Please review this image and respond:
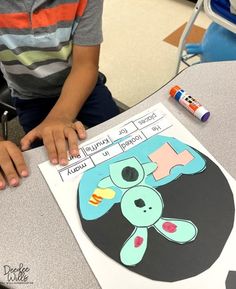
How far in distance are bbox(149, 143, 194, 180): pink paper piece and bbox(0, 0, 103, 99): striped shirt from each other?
0.37m

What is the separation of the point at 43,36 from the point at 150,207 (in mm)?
464

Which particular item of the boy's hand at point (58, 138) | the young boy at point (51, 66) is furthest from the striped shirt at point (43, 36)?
the boy's hand at point (58, 138)

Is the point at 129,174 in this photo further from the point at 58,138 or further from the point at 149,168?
the point at 58,138

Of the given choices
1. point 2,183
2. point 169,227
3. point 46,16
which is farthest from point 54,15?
point 169,227

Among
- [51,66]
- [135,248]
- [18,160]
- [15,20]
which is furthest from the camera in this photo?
[51,66]

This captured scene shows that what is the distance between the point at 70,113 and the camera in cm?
78

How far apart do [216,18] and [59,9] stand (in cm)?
51

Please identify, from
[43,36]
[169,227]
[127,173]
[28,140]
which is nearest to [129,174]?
[127,173]

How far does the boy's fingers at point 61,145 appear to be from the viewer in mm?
596

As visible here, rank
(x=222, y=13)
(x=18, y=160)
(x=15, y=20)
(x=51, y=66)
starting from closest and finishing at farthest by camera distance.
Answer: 1. (x=18, y=160)
2. (x=15, y=20)
3. (x=51, y=66)
4. (x=222, y=13)

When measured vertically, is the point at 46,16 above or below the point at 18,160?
above

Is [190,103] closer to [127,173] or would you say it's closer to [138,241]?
[127,173]

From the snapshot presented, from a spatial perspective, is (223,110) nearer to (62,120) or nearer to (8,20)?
(62,120)

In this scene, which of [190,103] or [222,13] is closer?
[190,103]
